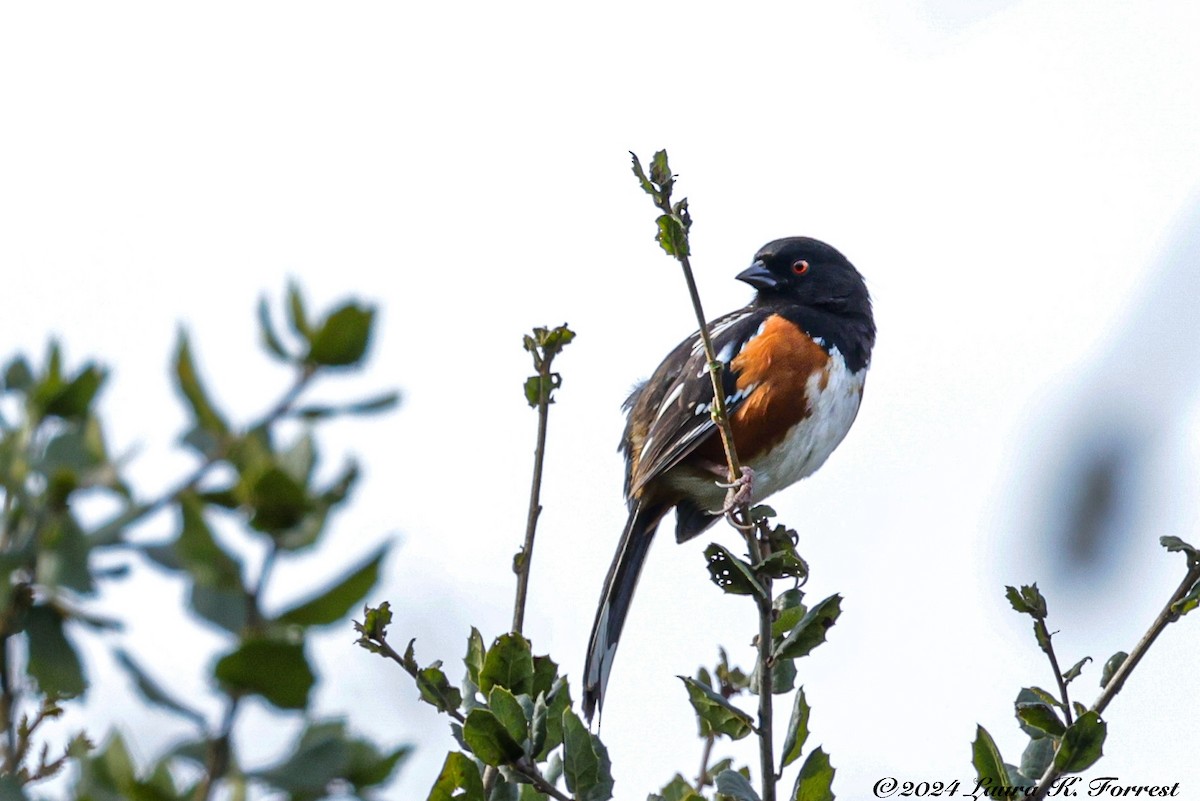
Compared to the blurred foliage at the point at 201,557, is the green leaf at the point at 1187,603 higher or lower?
higher

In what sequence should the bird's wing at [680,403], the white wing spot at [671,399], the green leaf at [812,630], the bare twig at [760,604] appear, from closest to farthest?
the bare twig at [760,604]
the green leaf at [812,630]
the bird's wing at [680,403]
the white wing spot at [671,399]

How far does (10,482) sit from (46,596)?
74mm

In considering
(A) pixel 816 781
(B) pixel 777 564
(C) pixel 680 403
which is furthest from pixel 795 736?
(C) pixel 680 403

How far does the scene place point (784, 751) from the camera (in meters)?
2.38

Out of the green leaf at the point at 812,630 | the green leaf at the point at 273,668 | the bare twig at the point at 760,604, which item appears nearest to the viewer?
the green leaf at the point at 273,668

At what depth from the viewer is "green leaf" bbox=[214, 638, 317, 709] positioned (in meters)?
0.73

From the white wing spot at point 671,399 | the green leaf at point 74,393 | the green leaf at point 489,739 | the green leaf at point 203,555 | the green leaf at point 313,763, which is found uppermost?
the white wing spot at point 671,399

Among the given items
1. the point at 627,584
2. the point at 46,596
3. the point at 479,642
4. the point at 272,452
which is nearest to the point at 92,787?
the point at 46,596

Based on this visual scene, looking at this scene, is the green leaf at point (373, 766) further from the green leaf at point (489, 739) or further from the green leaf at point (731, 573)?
the green leaf at point (731, 573)

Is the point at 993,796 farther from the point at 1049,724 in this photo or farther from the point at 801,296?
the point at 801,296

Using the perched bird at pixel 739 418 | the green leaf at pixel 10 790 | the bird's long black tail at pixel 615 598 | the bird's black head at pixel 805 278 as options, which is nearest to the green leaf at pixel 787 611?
the bird's long black tail at pixel 615 598

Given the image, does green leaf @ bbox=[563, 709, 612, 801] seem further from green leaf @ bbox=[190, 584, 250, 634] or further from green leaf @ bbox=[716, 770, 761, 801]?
green leaf @ bbox=[190, 584, 250, 634]

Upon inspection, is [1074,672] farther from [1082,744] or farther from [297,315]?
[297,315]

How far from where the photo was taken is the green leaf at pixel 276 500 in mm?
771
